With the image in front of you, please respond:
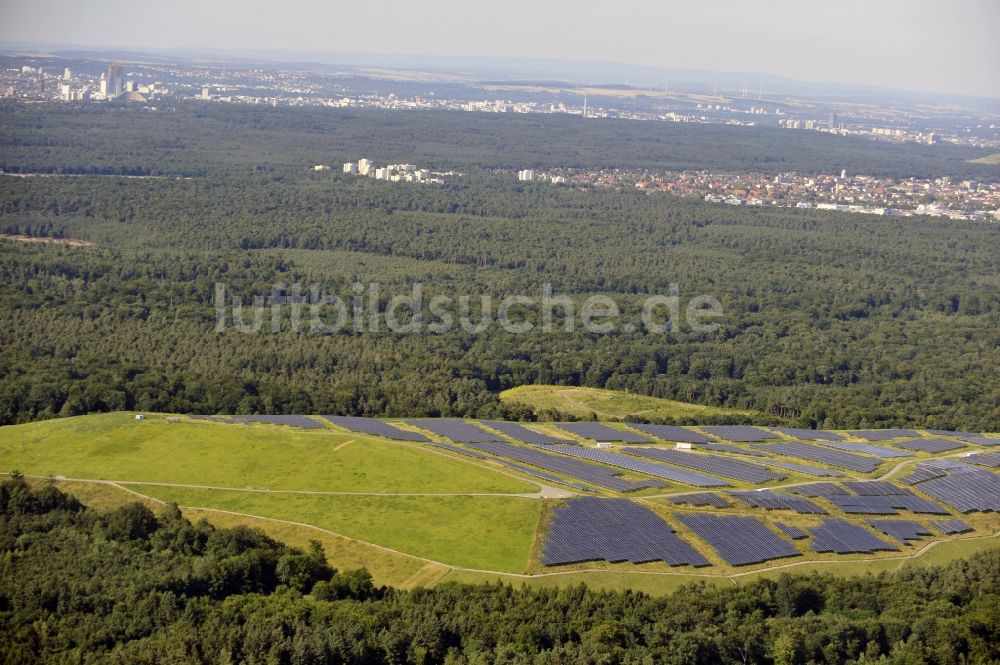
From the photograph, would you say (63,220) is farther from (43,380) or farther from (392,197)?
(43,380)

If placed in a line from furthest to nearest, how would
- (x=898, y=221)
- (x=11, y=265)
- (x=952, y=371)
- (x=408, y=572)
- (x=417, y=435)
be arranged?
(x=898, y=221), (x=11, y=265), (x=952, y=371), (x=417, y=435), (x=408, y=572)

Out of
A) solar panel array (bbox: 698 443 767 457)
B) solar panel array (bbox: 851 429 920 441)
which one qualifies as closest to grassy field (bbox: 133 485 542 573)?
solar panel array (bbox: 698 443 767 457)

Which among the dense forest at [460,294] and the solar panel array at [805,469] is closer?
the solar panel array at [805,469]

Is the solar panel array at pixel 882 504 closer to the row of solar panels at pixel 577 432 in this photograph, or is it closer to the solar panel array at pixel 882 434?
the row of solar panels at pixel 577 432

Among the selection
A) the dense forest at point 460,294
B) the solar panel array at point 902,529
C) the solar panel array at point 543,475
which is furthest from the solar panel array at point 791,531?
the dense forest at point 460,294

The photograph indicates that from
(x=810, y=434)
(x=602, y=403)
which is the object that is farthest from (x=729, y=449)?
(x=602, y=403)

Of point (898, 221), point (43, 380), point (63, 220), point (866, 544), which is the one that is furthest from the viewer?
point (898, 221)

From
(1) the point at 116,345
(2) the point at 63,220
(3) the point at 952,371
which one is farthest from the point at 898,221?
(1) the point at 116,345
